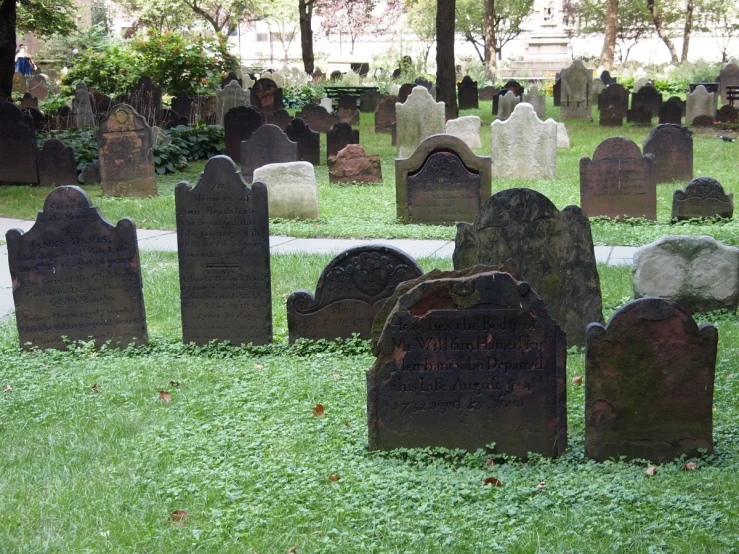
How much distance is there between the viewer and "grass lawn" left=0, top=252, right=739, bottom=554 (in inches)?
173

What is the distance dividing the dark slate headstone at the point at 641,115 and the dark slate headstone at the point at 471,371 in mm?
21924

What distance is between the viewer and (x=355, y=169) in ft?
58.9

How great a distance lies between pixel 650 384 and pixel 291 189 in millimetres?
9546

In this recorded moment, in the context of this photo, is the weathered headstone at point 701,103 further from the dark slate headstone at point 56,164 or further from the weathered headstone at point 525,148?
the dark slate headstone at point 56,164

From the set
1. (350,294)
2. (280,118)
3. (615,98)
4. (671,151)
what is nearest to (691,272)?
(350,294)

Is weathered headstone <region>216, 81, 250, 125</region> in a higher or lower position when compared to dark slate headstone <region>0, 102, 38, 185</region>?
higher

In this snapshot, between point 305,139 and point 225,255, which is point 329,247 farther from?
point 305,139

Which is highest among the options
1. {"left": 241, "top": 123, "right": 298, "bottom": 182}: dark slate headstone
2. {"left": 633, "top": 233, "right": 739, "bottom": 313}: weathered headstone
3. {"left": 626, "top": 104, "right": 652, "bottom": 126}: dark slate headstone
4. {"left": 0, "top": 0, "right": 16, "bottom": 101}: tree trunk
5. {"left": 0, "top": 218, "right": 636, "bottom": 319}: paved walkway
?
{"left": 0, "top": 0, "right": 16, "bottom": 101}: tree trunk

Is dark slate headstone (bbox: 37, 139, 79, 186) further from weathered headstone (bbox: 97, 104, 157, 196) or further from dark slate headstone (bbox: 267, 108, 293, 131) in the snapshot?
dark slate headstone (bbox: 267, 108, 293, 131)

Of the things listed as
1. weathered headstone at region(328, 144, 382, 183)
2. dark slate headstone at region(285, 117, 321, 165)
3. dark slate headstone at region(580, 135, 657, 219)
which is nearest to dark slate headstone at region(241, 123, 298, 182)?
weathered headstone at region(328, 144, 382, 183)

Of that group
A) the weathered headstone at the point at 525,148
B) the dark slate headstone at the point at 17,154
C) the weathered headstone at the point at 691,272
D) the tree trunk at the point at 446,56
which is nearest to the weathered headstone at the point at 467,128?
the weathered headstone at the point at 525,148

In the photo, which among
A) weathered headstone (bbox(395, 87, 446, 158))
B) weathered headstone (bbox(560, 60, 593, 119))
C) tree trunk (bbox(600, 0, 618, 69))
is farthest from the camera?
tree trunk (bbox(600, 0, 618, 69))

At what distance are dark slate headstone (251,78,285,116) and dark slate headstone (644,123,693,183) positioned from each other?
14.0 m

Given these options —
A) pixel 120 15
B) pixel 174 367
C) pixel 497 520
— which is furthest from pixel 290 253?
pixel 120 15
